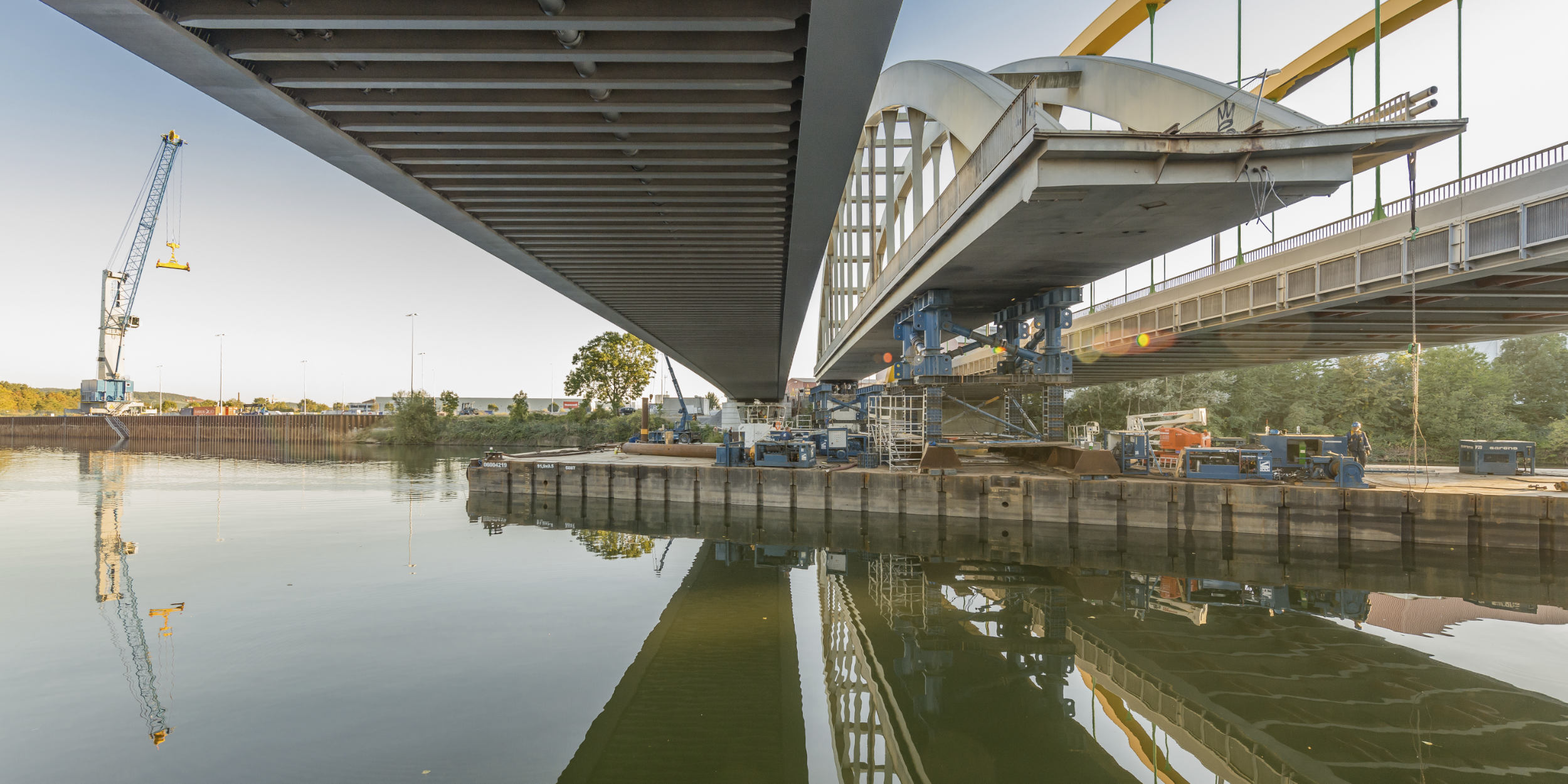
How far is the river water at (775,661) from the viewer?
19.2 feet

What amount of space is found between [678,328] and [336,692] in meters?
25.5

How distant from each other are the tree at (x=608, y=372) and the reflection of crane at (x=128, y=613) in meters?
47.8

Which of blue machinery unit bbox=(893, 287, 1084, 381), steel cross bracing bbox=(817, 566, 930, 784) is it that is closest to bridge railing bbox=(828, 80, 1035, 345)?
blue machinery unit bbox=(893, 287, 1084, 381)

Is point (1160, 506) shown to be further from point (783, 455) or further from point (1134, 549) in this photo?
point (783, 455)

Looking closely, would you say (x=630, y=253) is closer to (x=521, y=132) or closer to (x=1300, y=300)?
(x=521, y=132)

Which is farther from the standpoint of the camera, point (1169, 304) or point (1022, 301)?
point (1169, 304)

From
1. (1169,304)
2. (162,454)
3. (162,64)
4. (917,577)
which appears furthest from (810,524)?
(162,454)

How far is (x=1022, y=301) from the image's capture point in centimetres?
2512

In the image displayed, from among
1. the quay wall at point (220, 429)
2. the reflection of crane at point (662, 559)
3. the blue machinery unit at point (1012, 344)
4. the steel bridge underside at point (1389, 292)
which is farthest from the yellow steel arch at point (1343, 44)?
the quay wall at point (220, 429)

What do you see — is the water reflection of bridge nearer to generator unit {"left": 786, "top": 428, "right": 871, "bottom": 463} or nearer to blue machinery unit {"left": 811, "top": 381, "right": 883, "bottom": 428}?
generator unit {"left": 786, "top": 428, "right": 871, "bottom": 463}

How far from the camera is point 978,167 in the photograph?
15156mm

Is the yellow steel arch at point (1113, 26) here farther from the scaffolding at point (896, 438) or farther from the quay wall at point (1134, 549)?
the quay wall at point (1134, 549)

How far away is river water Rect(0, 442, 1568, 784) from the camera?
19.2ft

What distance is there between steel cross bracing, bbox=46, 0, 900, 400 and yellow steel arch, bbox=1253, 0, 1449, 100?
2863 centimetres
